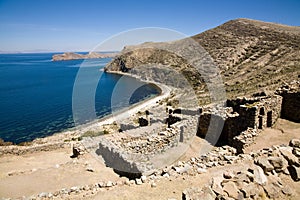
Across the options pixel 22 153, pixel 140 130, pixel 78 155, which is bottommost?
pixel 22 153

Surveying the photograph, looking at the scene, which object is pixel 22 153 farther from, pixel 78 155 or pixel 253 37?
pixel 253 37

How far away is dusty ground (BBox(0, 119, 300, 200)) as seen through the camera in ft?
22.4

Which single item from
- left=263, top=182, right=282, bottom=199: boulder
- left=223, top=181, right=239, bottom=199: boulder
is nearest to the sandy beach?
left=223, top=181, right=239, bottom=199: boulder

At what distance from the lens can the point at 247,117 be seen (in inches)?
460

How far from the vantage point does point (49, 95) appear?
7294cm

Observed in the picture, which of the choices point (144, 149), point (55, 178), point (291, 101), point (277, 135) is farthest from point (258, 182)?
point (291, 101)

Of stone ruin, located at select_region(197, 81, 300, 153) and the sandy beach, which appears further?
the sandy beach

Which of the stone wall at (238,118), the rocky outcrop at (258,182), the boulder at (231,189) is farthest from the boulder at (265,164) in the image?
the stone wall at (238,118)

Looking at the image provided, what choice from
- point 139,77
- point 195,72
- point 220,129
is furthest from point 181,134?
A: point 139,77

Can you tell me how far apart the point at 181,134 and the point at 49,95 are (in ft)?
225

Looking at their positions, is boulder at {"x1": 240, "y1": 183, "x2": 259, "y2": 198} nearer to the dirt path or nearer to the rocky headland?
the rocky headland

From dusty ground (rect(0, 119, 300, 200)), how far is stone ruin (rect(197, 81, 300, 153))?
46 cm

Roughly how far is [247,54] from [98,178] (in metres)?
51.4

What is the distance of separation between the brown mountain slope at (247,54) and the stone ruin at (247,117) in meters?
16.0
